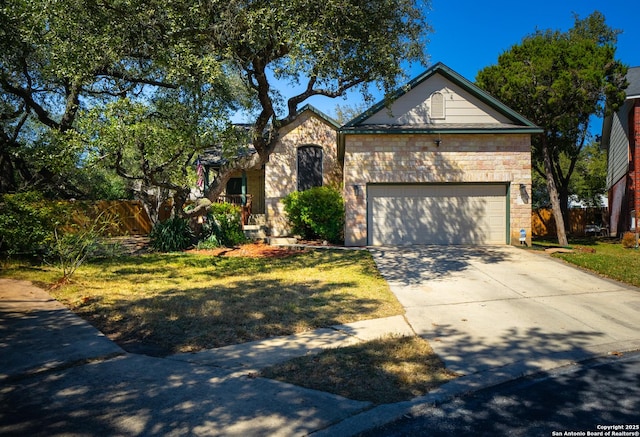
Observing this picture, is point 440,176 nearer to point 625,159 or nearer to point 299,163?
point 299,163

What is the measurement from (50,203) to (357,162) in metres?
9.06

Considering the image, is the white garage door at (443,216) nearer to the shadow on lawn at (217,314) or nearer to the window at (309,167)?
the window at (309,167)

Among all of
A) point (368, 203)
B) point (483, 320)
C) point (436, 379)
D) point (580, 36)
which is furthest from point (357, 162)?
point (580, 36)

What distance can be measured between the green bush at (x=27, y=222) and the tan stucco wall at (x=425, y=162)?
8.65 m

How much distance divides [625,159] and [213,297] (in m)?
19.5

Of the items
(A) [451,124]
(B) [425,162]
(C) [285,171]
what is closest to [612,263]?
(B) [425,162]

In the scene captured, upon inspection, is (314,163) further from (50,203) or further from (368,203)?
(50,203)

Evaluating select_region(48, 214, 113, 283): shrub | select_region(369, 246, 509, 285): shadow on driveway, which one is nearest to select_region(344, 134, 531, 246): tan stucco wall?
select_region(369, 246, 509, 285): shadow on driveway

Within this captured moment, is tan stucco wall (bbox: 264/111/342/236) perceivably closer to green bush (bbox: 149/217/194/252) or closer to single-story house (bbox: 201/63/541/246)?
single-story house (bbox: 201/63/541/246)

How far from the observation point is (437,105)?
14836mm

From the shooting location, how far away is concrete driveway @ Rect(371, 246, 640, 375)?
5.08 meters

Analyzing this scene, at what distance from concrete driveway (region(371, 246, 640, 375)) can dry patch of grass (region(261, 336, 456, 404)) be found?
332mm

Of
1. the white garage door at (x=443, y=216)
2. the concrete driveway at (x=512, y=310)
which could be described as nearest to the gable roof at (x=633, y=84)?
the white garage door at (x=443, y=216)

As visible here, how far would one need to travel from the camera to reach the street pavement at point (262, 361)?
3404 mm
